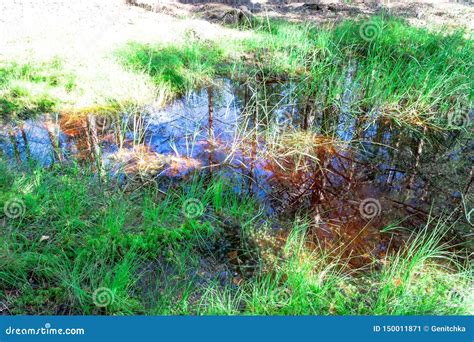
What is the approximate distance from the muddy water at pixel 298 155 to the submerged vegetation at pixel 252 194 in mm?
17

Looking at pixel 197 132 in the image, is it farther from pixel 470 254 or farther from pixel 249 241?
pixel 470 254

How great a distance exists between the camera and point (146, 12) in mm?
6723

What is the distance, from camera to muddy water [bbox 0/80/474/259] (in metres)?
2.79

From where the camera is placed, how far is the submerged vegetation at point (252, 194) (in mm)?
2053

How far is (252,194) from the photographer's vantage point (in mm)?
2936

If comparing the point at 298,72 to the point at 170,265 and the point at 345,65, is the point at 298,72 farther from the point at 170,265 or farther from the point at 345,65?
the point at 170,265

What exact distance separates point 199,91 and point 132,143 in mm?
1341

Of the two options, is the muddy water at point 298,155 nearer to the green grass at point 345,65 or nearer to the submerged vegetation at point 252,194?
the submerged vegetation at point 252,194

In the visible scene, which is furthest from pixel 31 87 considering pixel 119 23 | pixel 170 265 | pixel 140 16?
pixel 140 16

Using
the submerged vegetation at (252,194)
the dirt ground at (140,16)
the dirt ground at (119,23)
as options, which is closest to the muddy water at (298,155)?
the submerged vegetation at (252,194)

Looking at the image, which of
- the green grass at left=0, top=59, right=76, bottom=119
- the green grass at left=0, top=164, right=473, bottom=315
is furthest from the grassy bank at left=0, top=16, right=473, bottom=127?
the green grass at left=0, top=164, right=473, bottom=315

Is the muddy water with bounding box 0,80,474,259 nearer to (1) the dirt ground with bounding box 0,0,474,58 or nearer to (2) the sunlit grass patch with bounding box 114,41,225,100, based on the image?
(2) the sunlit grass patch with bounding box 114,41,225,100

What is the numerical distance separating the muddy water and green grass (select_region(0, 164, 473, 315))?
27 cm

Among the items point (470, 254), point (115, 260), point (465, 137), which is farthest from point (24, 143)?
point (465, 137)
